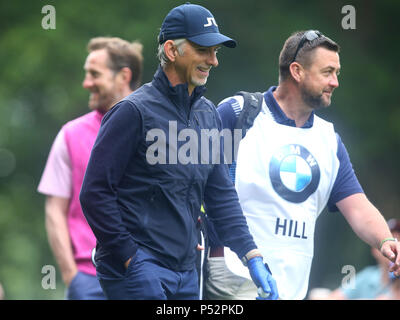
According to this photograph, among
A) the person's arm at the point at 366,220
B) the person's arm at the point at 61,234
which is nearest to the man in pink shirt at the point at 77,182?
the person's arm at the point at 61,234

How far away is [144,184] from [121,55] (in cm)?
278

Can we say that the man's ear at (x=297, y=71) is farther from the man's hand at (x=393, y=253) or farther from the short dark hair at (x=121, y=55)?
the short dark hair at (x=121, y=55)

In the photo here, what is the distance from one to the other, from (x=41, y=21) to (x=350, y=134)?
475cm

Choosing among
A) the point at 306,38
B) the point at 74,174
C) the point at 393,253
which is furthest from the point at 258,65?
the point at 393,253

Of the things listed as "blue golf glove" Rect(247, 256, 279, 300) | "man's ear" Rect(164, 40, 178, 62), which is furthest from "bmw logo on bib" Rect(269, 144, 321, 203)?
"man's ear" Rect(164, 40, 178, 62)

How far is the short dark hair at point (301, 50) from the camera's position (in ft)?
18.2

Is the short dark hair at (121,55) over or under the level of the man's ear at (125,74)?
over

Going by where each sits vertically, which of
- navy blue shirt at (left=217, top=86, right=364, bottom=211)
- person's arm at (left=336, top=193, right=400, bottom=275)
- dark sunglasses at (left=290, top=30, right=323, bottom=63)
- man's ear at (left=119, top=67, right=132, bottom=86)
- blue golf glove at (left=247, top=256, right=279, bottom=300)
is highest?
dark sunglasses at (left=290, top=30, right=323, bottom=63)

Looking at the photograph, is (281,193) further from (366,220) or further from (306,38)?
(306,38)

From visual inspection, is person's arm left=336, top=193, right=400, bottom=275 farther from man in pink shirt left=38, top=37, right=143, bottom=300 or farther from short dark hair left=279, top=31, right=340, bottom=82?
man in pink shirt left=38, top=37, right=143, bottom=300

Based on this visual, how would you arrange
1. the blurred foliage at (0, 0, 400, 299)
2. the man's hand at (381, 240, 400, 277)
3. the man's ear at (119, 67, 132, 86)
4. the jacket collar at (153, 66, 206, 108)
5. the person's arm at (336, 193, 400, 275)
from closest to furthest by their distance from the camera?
A: the jacket collar at (153, 66, 206, 108) → the man's hand at (381, 240, 400, 277) → the person's arm at (336, 193, 400, 275) → the man's ear at (119, 67, 132, 86) → the blurred foliage at (0, 0, 400, 299)

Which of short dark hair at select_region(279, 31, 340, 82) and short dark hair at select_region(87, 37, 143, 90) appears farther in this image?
short dark hair at select_region(87, 37, 143, 90)

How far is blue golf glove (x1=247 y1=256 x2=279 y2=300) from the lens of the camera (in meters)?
4.68

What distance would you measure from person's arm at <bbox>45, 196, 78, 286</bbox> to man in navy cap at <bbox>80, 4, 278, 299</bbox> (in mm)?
2268
